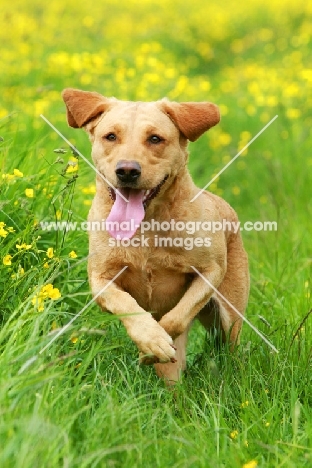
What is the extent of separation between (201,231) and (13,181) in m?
1.15

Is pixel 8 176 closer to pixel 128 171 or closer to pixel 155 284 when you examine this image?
pixel 128 171

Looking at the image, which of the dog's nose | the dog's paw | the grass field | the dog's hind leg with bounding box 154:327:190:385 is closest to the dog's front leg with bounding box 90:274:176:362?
the dog's paw

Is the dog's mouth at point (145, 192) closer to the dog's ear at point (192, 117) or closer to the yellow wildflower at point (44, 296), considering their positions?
the dog's ear at point (192, 117)

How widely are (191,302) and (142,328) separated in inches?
19.2

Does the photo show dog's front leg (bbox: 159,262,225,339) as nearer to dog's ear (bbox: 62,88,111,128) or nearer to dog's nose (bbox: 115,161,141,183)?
dog's nose (bbox: 115,161,141,183)

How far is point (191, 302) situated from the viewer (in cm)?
469

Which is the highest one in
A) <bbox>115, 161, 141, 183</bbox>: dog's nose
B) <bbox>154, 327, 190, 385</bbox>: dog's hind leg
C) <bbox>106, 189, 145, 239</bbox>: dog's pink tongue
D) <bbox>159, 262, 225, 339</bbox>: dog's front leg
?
<bbox>115, 161, 141, 183</bbox>: dog's nose

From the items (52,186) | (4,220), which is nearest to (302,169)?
(52,186)

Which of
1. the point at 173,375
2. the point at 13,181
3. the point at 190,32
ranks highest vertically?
the point at 13,181

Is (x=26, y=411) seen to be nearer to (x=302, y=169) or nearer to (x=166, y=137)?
(x=166, y=137)

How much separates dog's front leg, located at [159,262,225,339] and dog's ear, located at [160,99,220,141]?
2.42ft

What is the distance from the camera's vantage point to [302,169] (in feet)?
28.6

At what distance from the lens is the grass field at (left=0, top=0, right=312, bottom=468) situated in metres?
3.52

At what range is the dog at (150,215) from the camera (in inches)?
179
